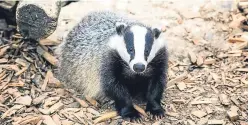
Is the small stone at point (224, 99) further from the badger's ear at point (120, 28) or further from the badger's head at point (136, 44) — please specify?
the badger's ear at point (120, 28)

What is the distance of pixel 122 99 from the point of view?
4.09 m

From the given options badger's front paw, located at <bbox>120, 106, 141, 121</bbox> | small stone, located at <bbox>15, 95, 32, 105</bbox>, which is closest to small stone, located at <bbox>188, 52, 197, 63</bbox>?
badger's front paw, located at <bbox>120, 106, 141, 121</bbox>

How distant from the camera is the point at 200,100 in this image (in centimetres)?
431

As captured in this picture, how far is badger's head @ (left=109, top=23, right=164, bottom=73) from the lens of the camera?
361 cm

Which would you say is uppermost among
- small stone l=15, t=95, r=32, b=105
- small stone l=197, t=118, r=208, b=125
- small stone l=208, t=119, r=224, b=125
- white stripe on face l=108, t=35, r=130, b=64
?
white stripe on face l=108, t=35, r=130, b=64

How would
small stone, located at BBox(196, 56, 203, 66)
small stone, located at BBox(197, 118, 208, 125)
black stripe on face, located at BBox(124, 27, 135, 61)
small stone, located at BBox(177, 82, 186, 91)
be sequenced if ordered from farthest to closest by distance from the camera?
small stone, located at BBox(196, 56, 203, 66) < small stone, located at BBox(177, 82, 186, 91) < small stone, located at BBox(197, 118, 208, 125) < black stripe on face, located at BBox(124, 27, 135, 61)

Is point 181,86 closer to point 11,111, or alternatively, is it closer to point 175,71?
point 175,71

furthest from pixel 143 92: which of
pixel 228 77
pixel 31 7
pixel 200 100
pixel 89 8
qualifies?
pixel 89 8

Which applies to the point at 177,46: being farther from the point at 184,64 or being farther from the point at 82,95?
the point at 82,95

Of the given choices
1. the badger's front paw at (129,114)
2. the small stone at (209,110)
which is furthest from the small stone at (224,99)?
the badger's front paw at (129,114)

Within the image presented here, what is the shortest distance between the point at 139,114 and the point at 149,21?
5.43ft

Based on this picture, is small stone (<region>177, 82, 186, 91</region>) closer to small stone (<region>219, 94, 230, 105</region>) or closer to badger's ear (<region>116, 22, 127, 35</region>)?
small stone (<region>219, 94, 230, 105</region>)

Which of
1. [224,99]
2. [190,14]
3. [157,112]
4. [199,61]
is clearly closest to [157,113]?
[157,112]

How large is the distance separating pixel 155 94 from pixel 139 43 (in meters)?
0.66
